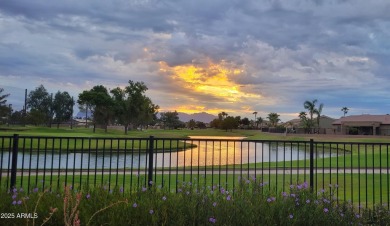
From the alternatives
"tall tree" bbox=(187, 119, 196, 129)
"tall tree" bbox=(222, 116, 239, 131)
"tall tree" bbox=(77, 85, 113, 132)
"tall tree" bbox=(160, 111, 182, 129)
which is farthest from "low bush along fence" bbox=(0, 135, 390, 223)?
"tall tree" bbox=(187, 119, 196, 129)

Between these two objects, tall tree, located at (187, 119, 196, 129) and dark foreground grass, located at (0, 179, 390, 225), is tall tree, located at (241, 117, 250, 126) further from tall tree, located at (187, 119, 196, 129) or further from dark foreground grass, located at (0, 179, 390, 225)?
dark foreground grass, located at (0, 179, 390, 225)

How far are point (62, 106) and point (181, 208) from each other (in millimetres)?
126993

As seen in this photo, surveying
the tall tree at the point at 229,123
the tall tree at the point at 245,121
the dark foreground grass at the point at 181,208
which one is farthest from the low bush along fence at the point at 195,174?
the tall tree at the point at 245,121

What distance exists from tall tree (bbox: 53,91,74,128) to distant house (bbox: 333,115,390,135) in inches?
3412

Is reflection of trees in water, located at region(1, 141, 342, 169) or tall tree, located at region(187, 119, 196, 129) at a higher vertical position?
tall tree, located at region(187, 119, 196, 129)

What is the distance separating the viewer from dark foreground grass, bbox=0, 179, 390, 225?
4879 millimetres

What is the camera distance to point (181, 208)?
5105mm

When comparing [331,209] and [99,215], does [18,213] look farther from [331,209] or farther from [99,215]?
[331,209]

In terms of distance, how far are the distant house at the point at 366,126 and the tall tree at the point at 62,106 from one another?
8667 centimetres

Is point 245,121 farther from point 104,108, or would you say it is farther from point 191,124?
point 104,108

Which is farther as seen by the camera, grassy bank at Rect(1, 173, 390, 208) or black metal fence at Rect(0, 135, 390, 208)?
black metal fence at Rect(0, 135, 390, 208)

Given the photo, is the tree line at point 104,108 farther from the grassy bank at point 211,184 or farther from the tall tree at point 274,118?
the grassy bank at point 211,184

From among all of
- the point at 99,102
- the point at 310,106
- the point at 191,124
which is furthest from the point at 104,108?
the point at 191,124

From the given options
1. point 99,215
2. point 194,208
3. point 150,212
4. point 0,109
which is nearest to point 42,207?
point 99,215
